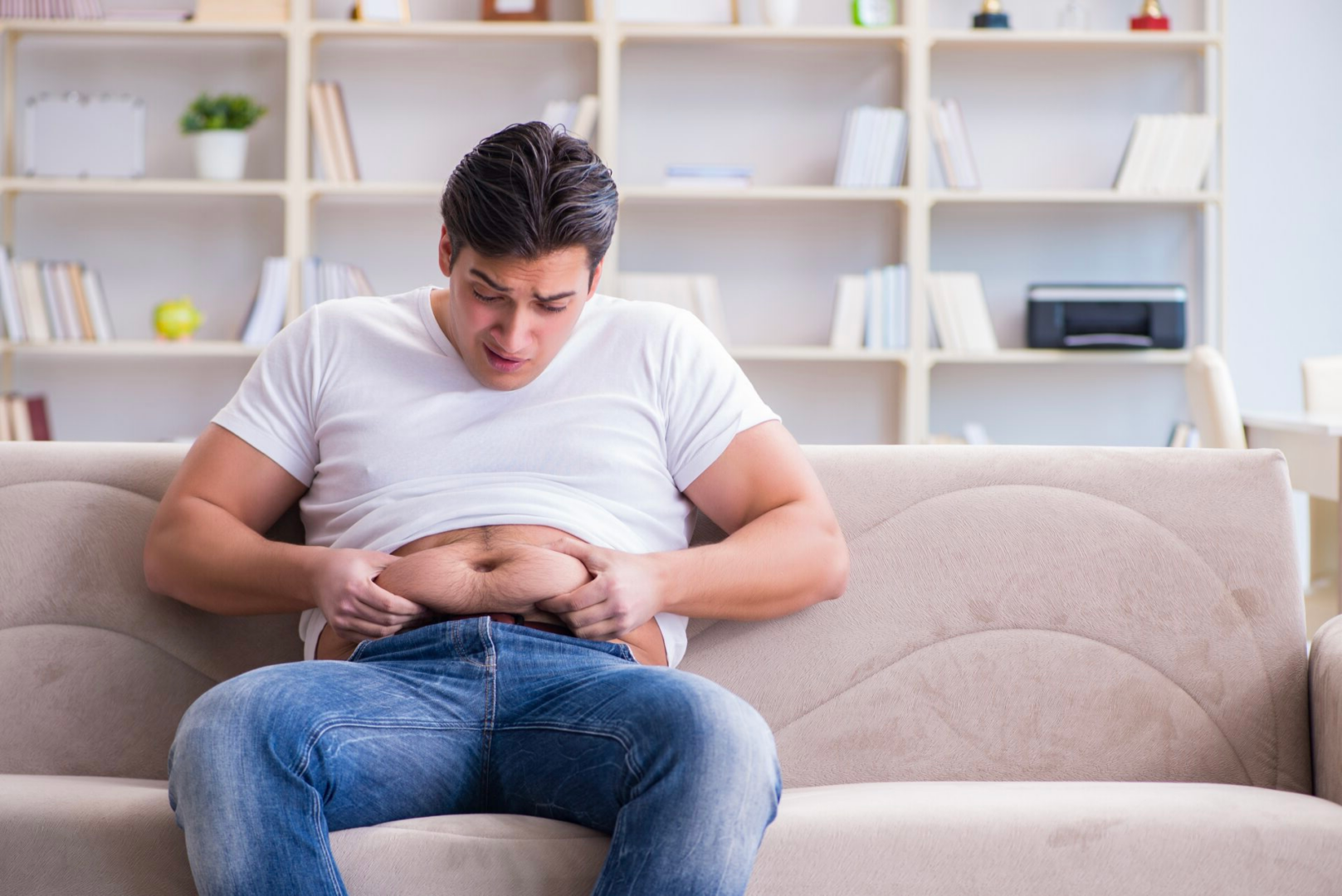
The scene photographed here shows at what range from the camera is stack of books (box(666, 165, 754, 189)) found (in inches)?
145

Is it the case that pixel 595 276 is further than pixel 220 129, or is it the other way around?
pixel 220 129

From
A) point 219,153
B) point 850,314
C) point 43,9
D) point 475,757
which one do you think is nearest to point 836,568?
point 475,757

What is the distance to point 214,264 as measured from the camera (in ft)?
12.8

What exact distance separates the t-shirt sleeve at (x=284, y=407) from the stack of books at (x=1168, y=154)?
9.82 feet

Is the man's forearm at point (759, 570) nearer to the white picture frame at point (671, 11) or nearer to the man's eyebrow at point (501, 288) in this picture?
the man's eyebrow at point (501, 288)

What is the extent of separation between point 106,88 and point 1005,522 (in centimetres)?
347

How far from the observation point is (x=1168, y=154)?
3.72 metres

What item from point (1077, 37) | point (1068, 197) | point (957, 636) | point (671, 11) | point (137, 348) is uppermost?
point (671, 11)

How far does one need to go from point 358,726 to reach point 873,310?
9.27 feet

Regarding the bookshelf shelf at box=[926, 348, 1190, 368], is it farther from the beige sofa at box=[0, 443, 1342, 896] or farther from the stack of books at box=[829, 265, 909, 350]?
the beige sofa at box=[0, 443, 1342, 896]

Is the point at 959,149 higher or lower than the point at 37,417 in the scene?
higher

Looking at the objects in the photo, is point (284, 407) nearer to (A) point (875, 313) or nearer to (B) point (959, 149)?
(A) point (875, 313)

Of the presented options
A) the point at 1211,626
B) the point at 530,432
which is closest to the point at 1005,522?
the point at 1211,626

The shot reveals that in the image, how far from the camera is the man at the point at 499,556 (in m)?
1.03
